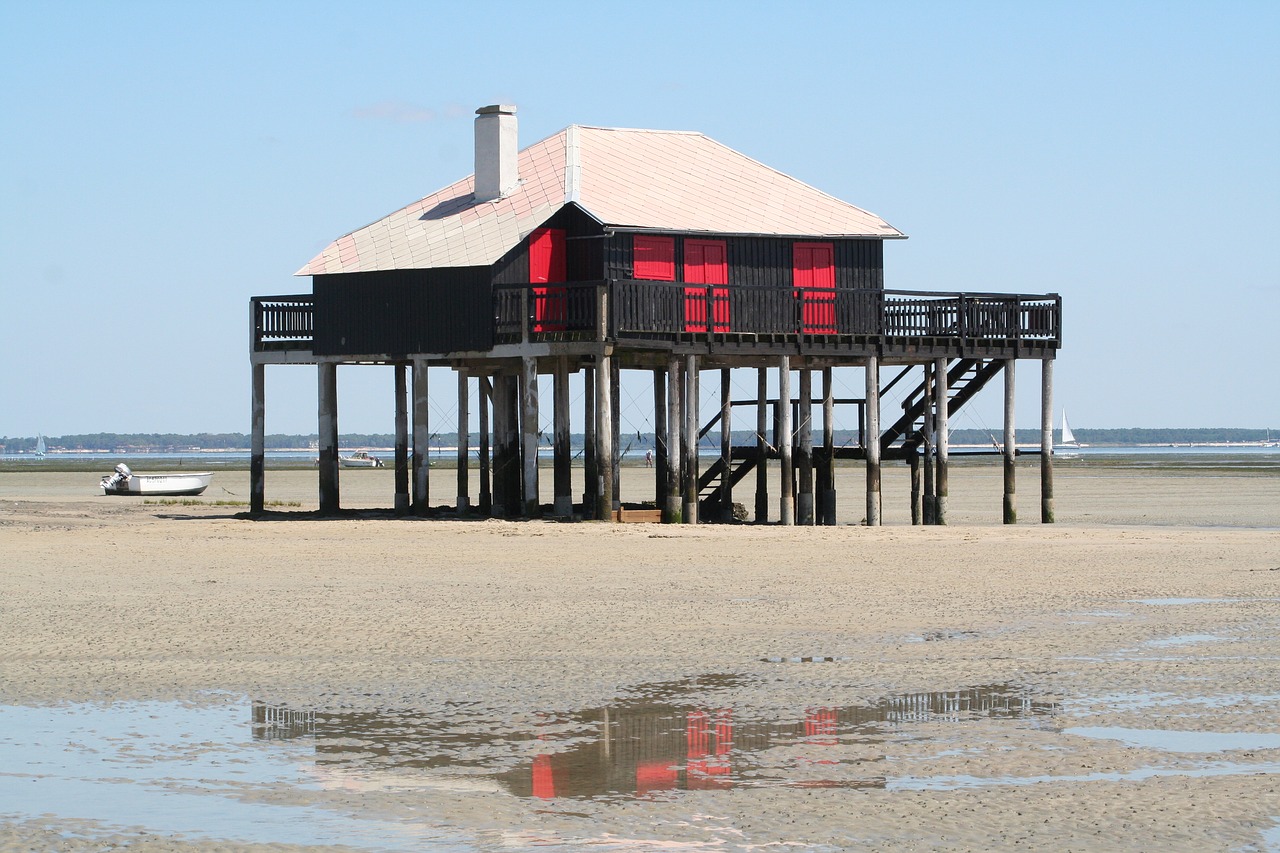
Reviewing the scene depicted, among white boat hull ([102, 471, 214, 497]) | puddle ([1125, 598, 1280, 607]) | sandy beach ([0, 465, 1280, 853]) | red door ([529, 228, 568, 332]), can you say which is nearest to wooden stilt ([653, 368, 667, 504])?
red door ([529, 228, 568, 332])

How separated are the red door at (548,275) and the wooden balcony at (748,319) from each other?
41 mm

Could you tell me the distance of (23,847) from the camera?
8.98 meters

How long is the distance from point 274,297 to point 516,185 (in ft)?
17.5

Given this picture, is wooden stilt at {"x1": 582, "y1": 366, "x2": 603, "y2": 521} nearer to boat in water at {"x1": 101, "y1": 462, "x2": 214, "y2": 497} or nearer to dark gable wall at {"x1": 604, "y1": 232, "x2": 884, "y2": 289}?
dark gable wall at {"x1": 604, "y1": 232, "x2": 884, "y2": 289}

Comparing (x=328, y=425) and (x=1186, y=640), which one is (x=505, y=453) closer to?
(x=328, y=425)

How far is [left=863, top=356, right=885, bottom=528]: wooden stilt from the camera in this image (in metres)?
34.7

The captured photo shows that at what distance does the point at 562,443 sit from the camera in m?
33.4

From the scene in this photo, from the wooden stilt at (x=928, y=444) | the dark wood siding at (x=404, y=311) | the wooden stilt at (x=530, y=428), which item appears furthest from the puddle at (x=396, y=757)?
the wooden stilt at (x=928, y=444)

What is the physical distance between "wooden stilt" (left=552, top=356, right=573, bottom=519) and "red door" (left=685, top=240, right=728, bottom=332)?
2.57 metres

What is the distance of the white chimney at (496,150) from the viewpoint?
35.9 m

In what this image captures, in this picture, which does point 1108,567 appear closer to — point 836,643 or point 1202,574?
point 1202,574

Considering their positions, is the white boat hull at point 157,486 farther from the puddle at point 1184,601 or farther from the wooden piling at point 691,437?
the puddle at point 1184,601

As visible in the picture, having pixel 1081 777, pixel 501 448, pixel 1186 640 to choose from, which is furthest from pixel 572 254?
pixel 1081 777

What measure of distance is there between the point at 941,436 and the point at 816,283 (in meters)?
4.00
